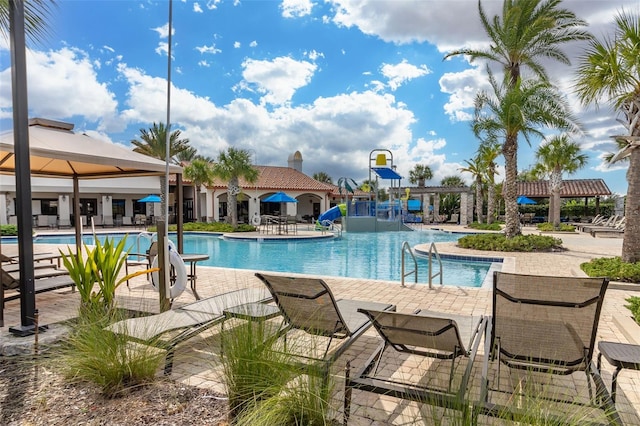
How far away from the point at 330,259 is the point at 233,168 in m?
13.4

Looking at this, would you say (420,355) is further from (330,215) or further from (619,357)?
(330,215)

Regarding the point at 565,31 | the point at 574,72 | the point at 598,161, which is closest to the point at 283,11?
the point at 574,72

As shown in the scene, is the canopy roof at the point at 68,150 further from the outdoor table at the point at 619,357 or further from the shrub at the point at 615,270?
the shrub at the point at 615,270

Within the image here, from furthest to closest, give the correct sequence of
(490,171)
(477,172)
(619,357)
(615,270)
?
1. (477,172)
2. (490,171)
3. (615,270)
4. (619,357)

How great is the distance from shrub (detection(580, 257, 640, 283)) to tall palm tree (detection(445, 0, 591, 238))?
226 inches

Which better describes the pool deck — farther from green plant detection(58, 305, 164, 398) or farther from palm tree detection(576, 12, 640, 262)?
palm tree detection(576, 12, 640, 262)

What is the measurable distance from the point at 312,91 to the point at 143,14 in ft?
38.3

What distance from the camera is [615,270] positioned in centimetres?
812

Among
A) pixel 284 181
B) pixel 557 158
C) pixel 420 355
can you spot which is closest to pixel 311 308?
pixel 420 355

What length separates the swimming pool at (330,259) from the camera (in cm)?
1067

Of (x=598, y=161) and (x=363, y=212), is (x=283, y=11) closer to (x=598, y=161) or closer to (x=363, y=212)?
(x=363, y=212)

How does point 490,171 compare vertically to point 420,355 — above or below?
above

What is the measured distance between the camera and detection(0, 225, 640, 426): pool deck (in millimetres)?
Answer: 2982

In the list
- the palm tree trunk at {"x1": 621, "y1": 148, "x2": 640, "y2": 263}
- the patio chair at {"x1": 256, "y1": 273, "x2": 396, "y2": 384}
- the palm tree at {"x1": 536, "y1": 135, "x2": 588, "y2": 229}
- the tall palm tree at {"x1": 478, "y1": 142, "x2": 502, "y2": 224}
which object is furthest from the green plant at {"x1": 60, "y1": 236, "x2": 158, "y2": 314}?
the palm tree at {"x1": 536, "y1": 135, "x2": 588, "y2": 229}
